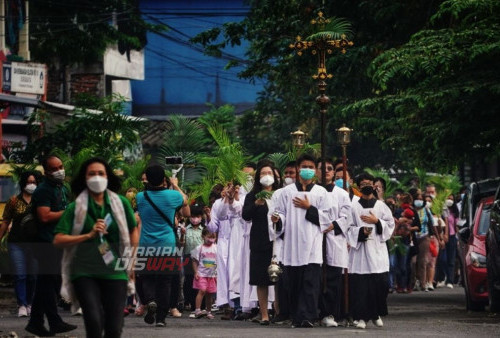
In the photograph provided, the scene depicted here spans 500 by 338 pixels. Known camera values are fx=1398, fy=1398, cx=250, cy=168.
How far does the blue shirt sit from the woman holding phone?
15.6 ft

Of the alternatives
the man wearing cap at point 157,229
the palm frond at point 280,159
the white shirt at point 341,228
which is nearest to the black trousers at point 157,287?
the man wearing cap at point 157,229

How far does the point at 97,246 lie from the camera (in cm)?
1085

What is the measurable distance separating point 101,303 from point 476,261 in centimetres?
1079

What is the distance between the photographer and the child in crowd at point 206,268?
20031mm

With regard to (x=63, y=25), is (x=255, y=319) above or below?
below

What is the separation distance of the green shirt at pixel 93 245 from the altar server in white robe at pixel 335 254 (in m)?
6.47

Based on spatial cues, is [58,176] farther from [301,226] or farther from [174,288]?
[174,288]

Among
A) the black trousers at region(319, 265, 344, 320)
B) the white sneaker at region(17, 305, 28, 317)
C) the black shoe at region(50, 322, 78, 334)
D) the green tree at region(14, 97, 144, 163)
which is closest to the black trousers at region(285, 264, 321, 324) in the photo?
the black trousers at region(319, 265, 344, 320)

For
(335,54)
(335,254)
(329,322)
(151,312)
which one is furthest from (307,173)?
(335,54)

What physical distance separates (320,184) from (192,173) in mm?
7293

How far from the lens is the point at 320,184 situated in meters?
17.9

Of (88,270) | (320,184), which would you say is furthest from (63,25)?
(88,270)

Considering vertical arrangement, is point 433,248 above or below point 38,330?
above

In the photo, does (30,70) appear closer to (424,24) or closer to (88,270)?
(424,24)
